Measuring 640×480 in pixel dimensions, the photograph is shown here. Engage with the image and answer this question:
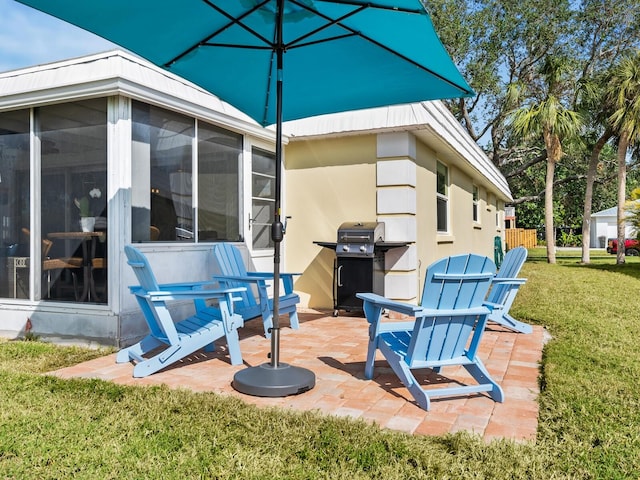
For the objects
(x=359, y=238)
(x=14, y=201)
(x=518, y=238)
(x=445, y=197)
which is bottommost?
(x=518, y=238)

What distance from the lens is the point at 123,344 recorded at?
4617 millimetres

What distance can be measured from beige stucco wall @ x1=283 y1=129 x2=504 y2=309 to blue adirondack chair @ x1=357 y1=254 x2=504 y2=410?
3.22m

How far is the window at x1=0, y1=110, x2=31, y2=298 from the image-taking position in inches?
202

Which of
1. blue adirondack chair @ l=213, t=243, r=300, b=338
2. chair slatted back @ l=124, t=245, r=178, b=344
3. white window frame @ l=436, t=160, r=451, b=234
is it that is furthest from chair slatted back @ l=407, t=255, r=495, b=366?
white window frame @ l=436, t=160, r=451, b=234

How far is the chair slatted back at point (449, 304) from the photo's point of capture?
3137 mm

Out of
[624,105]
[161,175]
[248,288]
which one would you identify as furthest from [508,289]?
[624,105]

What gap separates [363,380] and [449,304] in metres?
0.93

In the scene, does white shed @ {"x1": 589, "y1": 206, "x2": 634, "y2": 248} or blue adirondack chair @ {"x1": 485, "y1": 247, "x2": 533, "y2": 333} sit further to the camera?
white shed @ {"x1": 589, "y1": 206, "x2": 634, "y2": 248}

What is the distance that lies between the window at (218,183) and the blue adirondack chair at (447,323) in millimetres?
3045

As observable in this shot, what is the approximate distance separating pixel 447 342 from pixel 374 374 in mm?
763

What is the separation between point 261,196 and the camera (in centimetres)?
697

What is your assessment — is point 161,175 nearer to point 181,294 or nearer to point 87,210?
point 87,210

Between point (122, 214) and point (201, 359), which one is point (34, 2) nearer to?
point (122, 214)

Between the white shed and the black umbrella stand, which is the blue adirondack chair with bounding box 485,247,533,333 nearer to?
the black umbrella stand
